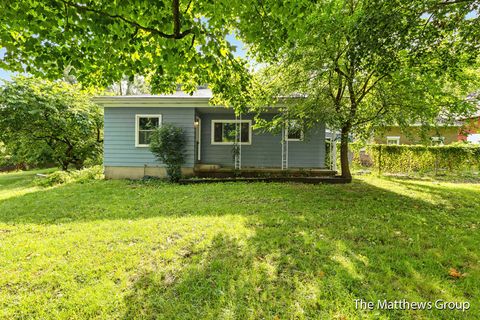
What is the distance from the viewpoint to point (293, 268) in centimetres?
296

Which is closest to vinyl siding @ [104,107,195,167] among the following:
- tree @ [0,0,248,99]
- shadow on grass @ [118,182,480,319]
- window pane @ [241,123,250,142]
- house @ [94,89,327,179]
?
house @ [94,89,327,179]

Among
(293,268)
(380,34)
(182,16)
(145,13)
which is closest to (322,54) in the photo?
(380,34)

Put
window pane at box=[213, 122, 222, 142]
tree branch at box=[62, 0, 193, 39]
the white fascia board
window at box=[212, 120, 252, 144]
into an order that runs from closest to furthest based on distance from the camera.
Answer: tree branch at box=[62, 0, 193, 39] < the white fascia board < window at box=[212, 120, 252, 144] < window pane at box=[213, 122, 222, 142]

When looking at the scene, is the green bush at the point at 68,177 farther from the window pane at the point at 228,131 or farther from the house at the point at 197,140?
the window pane at the point at 228,131

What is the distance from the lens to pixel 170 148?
29.0 ft

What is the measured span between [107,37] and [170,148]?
16.8 ft

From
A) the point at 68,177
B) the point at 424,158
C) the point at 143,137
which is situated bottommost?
the point at 68,177

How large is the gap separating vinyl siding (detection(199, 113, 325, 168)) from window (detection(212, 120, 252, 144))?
Result: 0.63 feet

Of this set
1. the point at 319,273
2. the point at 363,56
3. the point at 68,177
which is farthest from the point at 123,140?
the point at 319,273

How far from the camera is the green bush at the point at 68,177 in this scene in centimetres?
921

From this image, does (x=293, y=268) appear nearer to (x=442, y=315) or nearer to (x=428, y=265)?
(x=442, y=315)

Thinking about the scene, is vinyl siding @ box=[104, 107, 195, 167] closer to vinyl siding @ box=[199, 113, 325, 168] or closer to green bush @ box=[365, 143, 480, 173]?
vinyl siding @ box=[199, 113, 325, 168]

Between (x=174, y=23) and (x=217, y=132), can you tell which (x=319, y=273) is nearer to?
(x=174, y=23)

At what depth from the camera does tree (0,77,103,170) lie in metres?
11.1
